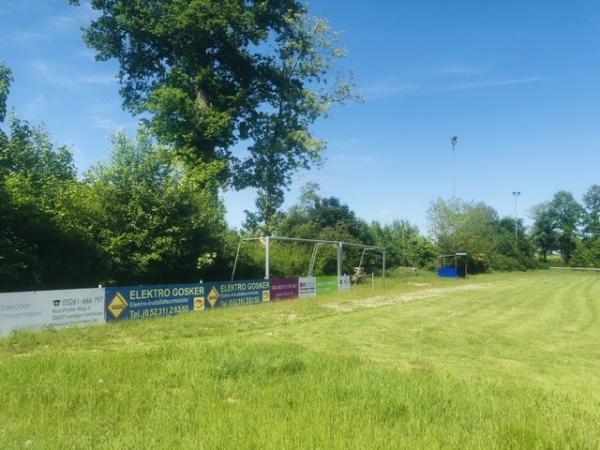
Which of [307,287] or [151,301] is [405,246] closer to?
[307,287]

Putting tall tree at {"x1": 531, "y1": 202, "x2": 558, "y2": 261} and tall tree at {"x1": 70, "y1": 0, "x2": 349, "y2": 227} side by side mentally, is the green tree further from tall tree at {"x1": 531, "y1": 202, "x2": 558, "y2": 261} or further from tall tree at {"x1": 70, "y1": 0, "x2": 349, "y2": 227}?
tall tree at {"x1": 531, "y1": 202, "x2": 558, "y2": 261}

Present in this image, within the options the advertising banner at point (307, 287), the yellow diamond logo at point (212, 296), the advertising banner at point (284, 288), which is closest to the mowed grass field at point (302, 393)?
the yellow diamond logo at point (212, 296)

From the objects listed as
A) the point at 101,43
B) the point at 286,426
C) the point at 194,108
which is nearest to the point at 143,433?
the point at 286,426

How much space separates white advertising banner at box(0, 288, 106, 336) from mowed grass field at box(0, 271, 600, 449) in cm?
109

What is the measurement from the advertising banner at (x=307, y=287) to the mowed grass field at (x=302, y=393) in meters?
14.2

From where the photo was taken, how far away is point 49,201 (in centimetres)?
1961

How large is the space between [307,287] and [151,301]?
12.2 meters

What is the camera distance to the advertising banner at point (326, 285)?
30.3 metres

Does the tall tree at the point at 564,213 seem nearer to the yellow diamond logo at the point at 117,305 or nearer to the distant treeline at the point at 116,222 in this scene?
the distant treeline at the point at 116,222

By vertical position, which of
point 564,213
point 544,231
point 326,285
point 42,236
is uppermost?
point 564,213

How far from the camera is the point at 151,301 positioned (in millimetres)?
18047

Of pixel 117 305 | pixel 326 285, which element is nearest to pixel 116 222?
pixel 117 305

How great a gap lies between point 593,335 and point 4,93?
2736cm

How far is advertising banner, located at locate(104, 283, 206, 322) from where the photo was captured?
1667 cm
